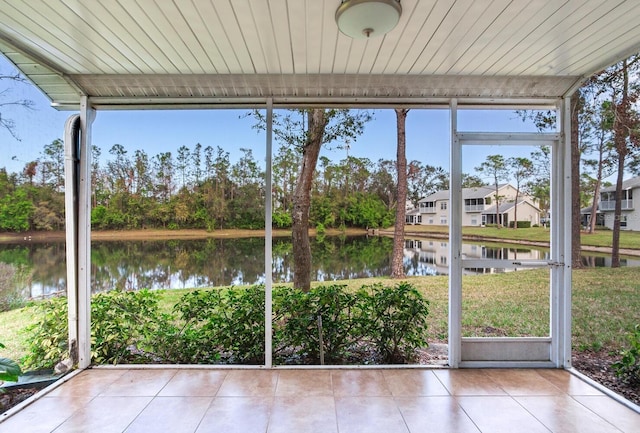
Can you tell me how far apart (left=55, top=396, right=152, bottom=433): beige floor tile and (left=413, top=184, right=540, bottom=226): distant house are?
2.87 m

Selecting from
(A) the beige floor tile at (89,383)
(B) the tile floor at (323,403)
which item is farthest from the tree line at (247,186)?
(B) the tile floor at (323,403)

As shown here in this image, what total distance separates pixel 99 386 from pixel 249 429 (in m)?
1.38

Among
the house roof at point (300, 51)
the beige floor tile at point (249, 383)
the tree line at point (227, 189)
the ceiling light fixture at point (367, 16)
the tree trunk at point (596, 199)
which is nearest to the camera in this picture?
the ceiling light fixture at point (367, 16)

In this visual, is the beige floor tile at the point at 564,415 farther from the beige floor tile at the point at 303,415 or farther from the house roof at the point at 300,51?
the house roof at the point at 300,51

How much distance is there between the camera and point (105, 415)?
84.2 inches

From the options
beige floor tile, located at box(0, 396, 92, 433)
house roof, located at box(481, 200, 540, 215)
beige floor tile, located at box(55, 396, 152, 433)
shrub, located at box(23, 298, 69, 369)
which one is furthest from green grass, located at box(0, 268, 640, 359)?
beige floor tile, located at box(55, 396, 152, 433)

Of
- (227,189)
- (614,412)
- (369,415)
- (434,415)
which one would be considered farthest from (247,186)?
(614,412)

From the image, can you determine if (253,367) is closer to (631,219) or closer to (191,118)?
(191,118)

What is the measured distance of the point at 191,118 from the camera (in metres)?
3.39

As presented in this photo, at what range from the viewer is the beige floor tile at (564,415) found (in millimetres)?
2008

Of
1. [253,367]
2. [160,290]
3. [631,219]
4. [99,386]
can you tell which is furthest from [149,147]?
[631,219]

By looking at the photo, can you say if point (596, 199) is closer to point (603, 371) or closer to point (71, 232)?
point (603, 371)

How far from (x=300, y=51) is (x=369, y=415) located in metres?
2.51

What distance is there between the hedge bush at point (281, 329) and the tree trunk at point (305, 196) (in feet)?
2.04
